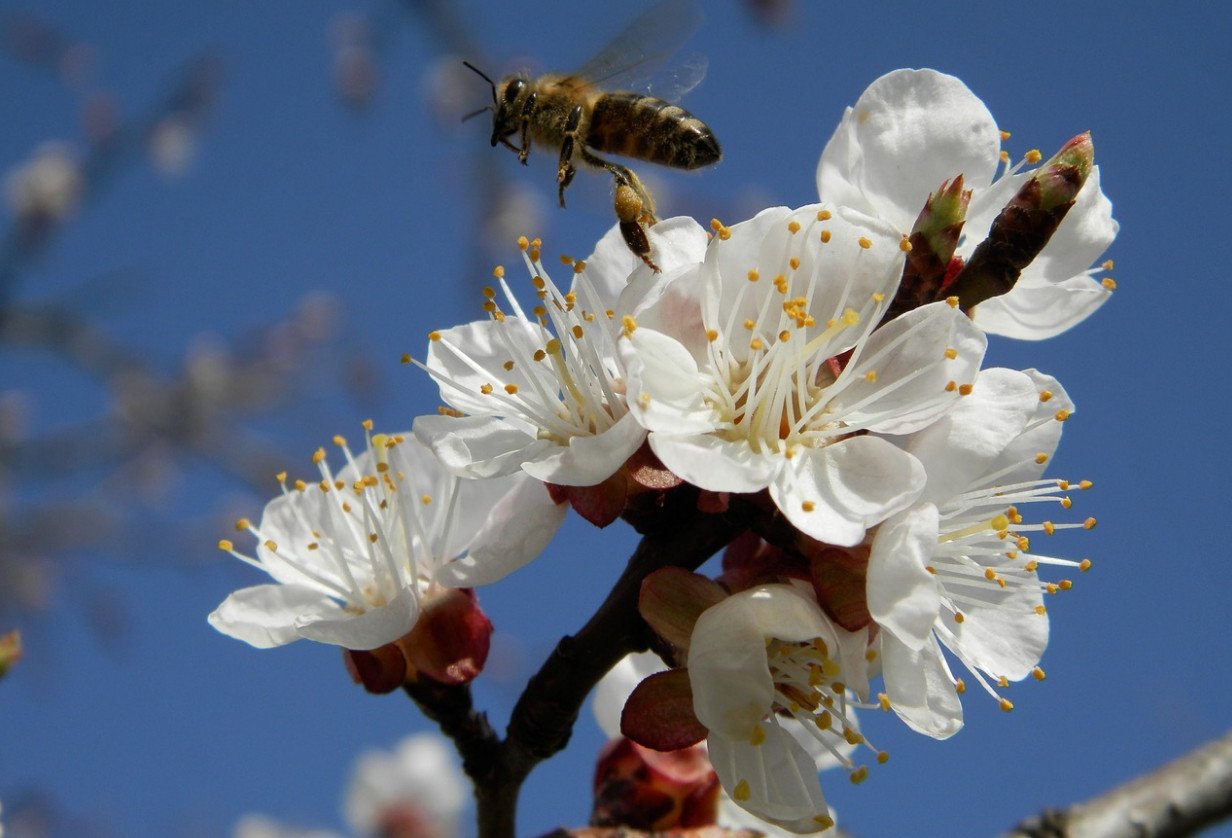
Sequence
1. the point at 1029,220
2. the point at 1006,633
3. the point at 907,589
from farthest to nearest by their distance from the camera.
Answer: the point at 1006,633
the point at 1029,220
the point at 907,589

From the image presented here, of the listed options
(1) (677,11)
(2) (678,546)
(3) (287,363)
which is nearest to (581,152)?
(1) (677,11)

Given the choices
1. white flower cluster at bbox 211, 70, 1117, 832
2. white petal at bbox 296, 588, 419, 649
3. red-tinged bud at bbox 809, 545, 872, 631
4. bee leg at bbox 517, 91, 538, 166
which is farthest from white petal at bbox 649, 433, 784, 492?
bee leg at bbox 517, 91, 538, 166

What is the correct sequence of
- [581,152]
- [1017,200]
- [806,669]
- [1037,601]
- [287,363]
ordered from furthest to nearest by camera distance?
[287,363] < [581,152] < [1037,601] < [806,669] < [1017,200]

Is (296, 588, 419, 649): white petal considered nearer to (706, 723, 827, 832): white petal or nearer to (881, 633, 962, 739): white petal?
(706, 723, 827, 832): white petal

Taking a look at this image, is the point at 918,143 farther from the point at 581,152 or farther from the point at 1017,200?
the point at 581,152

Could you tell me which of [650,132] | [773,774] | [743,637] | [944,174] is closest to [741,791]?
[773,774]

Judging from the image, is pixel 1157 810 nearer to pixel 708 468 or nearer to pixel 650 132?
pixel 708 468
